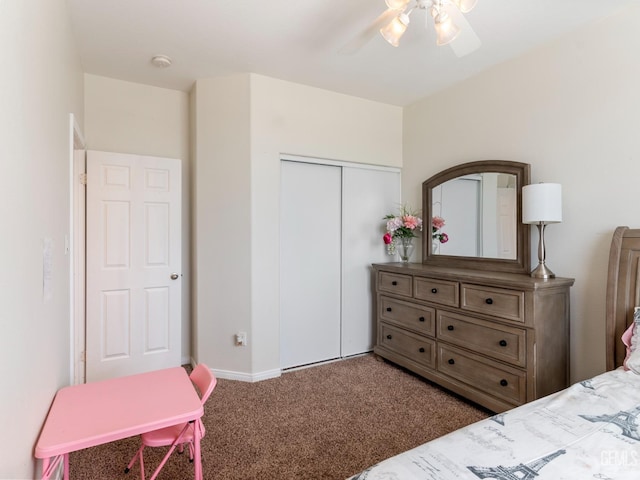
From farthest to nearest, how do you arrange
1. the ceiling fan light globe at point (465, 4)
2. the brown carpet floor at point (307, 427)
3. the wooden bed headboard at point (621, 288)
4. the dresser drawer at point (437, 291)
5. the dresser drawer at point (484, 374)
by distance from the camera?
the dresser drawer at point (437, 291) < the dresser drawer at point (484, 374) < the wooden bed headboard at point (621, 288) < the brown carpet floor at point (307, 427) < the ceiling fan light globe at point (465, 4)

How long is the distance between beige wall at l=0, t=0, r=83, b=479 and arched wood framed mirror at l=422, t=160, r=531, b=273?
288 centimetres

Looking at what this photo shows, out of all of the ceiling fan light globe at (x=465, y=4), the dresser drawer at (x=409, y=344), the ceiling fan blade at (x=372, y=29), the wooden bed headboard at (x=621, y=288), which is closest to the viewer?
the ceiling fan light globe at (x=465, y=4)

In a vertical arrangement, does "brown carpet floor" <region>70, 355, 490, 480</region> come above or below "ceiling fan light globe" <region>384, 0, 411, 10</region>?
below

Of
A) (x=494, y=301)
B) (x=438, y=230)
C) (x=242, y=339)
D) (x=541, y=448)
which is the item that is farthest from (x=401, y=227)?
(x=541, y=448)

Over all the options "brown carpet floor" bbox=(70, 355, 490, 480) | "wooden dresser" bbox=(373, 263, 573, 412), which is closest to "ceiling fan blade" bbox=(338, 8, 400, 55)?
"wooden dresser" bbox=(373, 263, 573, 412)

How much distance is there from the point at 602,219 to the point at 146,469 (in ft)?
10.1

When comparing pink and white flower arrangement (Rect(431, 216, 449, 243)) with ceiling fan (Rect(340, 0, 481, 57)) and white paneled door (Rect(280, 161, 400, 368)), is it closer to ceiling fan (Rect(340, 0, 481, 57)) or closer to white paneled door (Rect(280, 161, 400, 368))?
white paneled door (Rect(280, 161, 400, 368))

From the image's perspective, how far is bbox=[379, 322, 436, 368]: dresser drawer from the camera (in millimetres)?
2844

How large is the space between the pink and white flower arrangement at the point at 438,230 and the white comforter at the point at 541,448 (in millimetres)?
2007

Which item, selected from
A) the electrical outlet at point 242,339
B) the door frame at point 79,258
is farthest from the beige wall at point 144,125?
the electrical outlet at point 242,339

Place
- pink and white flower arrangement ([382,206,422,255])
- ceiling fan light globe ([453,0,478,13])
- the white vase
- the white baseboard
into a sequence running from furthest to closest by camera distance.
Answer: the white vase → pink and white flower arrangement ([382,206,422,255]) → the white baseboard → ceiling fan light globe ([453,0,478,13])

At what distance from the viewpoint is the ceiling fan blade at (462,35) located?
5.59 ft

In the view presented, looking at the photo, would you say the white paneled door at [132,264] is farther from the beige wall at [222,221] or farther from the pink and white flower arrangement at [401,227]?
the pink and white flower arrangement at [401,227]

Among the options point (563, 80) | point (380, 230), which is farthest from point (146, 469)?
point (563, 80)
